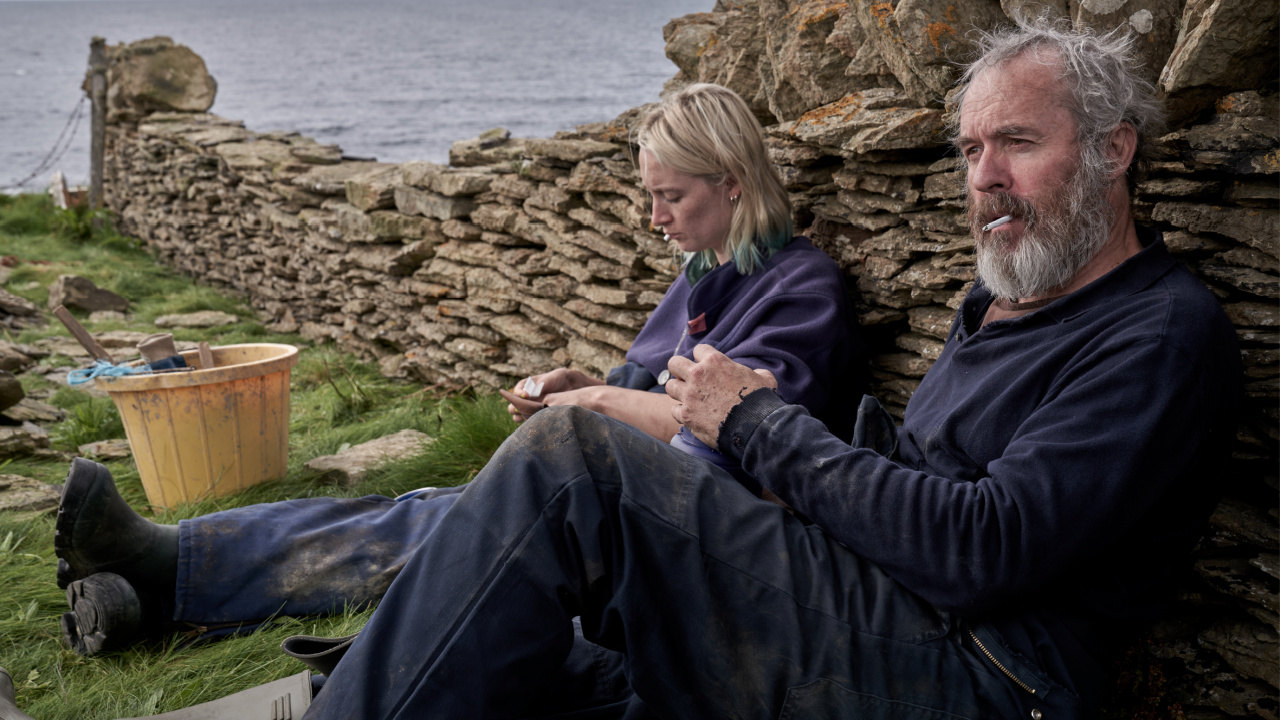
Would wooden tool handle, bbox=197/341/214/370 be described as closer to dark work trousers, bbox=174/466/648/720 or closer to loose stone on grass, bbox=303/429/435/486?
loose stone on grass, bbox=303/429/435/486

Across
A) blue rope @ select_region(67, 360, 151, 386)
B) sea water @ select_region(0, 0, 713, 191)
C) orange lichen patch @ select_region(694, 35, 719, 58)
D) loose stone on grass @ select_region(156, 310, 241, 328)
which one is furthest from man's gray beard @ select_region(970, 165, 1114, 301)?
loose stone on grass @ select_region(156, 310, 241, 328)

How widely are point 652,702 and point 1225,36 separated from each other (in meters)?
1.69

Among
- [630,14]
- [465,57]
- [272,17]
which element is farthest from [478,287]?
[272,17]

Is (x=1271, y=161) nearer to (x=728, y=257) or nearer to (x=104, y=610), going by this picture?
(x=728, y=257)

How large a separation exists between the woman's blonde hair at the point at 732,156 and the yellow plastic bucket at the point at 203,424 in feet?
5.45

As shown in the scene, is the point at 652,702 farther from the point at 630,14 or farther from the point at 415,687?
the point at 630,14

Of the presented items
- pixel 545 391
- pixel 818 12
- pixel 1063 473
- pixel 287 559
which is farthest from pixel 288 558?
pixel 818 12

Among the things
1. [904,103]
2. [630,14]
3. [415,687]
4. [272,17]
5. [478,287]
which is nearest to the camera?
[415,687]

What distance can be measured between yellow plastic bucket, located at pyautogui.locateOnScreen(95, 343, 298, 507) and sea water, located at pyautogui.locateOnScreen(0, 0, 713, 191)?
7.51 feet

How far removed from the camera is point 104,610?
6.53 feet

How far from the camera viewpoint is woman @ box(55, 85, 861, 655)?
2.02 metres

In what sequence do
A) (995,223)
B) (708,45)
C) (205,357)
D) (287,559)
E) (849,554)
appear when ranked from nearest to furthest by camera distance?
(849,554) < (995,223) < (287,559) < (205,357) < (708,45)

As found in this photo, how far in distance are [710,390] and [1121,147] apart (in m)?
0.95

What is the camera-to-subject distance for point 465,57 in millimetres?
50500
